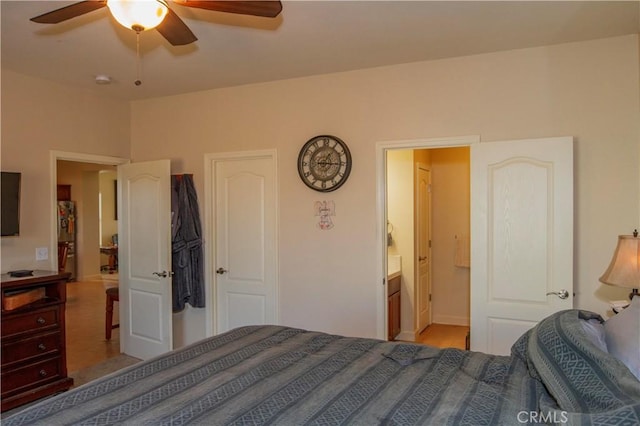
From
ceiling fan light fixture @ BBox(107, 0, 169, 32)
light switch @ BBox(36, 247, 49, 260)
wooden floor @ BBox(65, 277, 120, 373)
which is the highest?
ceiling fan light fixture @ BBox(107, 0, 169, 32)

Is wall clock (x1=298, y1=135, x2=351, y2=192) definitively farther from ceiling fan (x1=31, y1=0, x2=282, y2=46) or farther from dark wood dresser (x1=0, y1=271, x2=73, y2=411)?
dark wood dresser (x1=0, y1=271, x2=73, y2=411)

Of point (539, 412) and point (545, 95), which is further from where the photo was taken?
point (545, 95)

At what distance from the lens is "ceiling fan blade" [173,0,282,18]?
1.82m

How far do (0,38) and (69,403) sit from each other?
2549 millimetres

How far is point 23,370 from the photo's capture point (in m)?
3.21

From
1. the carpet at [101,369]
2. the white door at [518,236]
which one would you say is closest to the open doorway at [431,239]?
the white door at [518,236]

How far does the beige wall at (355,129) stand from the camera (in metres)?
2.93

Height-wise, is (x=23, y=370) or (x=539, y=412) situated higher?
(x=539, y=412)

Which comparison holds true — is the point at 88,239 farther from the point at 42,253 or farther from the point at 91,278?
the point at 42,253

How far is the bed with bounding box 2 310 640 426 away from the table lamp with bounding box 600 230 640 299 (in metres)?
0.71

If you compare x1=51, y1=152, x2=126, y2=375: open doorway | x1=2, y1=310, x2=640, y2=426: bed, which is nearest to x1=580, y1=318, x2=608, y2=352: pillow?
x1=2, y1=310, x2=640, y2=426: bed

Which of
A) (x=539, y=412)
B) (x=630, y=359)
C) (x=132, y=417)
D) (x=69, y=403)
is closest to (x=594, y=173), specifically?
(x=630, y=359)

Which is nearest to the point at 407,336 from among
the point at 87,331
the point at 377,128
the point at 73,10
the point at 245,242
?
the point at 245,242

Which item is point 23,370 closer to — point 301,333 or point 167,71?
point 301,333
